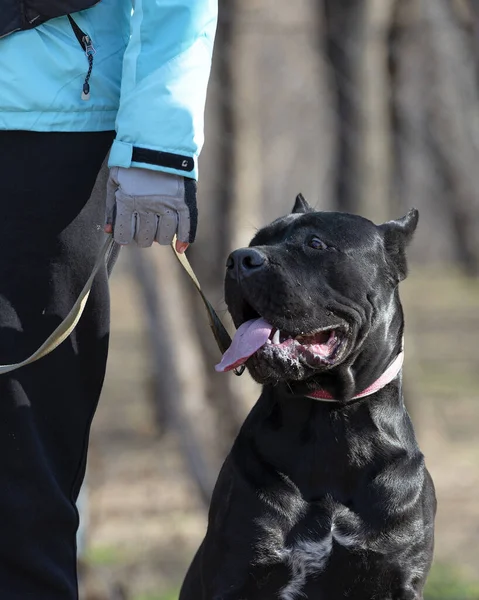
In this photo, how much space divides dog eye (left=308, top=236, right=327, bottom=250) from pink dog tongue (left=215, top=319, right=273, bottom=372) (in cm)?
27

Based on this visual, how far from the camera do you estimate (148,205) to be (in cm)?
268

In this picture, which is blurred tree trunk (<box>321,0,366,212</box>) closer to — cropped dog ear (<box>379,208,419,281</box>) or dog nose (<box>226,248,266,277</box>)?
cropped dog ear (<box>379,208,419,281</box>)

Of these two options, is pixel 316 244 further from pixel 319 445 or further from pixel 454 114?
pixel 454 114

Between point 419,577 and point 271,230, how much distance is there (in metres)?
1.12

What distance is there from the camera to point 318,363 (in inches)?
118

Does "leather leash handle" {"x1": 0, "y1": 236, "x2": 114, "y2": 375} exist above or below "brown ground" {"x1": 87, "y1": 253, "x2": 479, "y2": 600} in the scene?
above

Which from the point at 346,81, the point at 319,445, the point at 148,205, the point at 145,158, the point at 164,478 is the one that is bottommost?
the point at 164,478

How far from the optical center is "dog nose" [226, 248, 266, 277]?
3.00 meters

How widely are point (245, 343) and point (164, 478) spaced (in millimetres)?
6545

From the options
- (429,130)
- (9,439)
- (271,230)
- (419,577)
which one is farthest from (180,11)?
(429,130)

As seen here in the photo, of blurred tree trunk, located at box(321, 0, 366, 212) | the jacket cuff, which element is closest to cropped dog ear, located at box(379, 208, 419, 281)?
the jacket cuff

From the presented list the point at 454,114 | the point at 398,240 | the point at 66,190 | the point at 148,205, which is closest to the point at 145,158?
the point at 148,205

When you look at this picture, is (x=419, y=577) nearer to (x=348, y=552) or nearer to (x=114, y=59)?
(x=348, y=552)

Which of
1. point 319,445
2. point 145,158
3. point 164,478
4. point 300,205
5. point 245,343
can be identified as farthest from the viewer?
point 164,478
